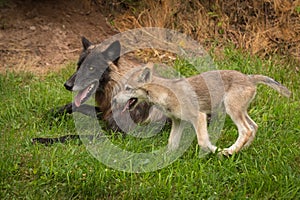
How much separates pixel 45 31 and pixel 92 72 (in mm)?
4158

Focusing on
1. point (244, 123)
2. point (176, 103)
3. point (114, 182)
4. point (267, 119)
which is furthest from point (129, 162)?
point (267, 119)

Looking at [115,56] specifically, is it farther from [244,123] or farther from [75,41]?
[75,41]

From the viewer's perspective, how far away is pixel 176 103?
6031 millimetres

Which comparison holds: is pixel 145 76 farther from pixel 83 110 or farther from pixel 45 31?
pixel 45 31

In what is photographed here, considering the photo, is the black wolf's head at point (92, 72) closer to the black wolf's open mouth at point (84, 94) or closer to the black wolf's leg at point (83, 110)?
the black wolf's open mouth at point (84, 94)

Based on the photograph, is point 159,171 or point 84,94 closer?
point 159,171

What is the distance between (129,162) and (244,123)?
1.36 metres

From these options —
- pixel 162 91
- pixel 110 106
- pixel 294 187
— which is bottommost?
pixel 110 106

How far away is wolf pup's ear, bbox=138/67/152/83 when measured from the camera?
6004 mm

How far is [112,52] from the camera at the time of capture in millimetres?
6996

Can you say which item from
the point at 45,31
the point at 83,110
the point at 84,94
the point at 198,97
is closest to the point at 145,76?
the point at 198,97

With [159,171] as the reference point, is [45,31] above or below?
below

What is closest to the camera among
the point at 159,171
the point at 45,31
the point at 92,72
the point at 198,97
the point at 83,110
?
the point at 159,171

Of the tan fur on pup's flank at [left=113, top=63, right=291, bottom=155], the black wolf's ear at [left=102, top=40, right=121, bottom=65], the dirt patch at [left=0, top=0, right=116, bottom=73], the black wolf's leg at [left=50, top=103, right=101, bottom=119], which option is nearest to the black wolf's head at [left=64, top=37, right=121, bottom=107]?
the black wolf's ear at [left=102, top=40, right=121, bottom=65]
